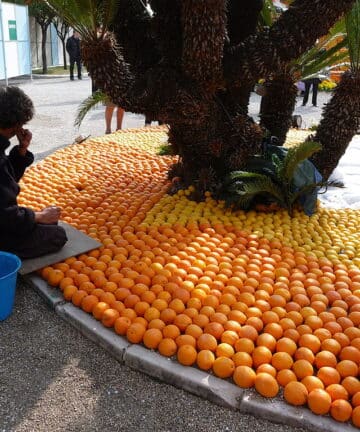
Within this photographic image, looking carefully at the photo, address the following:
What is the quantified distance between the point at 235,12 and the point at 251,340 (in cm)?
360

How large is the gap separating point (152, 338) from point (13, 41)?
1633cm

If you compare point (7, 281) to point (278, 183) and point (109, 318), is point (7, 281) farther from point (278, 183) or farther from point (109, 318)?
point (278, 183)

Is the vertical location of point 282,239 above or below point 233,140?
below

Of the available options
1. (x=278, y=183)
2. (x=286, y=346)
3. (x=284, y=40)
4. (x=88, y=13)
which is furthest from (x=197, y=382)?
(x=88, y=13)

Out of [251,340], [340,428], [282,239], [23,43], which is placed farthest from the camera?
[23,43]

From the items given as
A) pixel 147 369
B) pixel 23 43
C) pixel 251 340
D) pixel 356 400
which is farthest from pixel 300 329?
pixel 23 43

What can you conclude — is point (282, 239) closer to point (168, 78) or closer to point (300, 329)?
point (300, 329)

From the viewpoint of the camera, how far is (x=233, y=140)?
4.77 meters

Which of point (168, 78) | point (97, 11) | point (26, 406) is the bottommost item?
point (26, 406)

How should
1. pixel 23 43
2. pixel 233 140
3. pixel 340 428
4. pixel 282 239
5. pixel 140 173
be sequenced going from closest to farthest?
pixel 340 428 < pixel 282 239 < pixel 233 140 < pixel 140 173 < pixel 23 43

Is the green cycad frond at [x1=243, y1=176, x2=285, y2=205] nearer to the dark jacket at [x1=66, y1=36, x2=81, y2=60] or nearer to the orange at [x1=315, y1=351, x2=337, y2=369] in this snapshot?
the orange at [x1=315, y1=351, x2=337, y2=369]

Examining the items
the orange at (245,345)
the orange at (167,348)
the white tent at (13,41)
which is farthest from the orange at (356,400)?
the white tent at (13,41)

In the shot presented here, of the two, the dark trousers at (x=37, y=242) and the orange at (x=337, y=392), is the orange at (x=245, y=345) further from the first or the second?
the dark trousers at (x=37, y=242)

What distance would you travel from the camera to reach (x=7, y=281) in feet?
9.63
